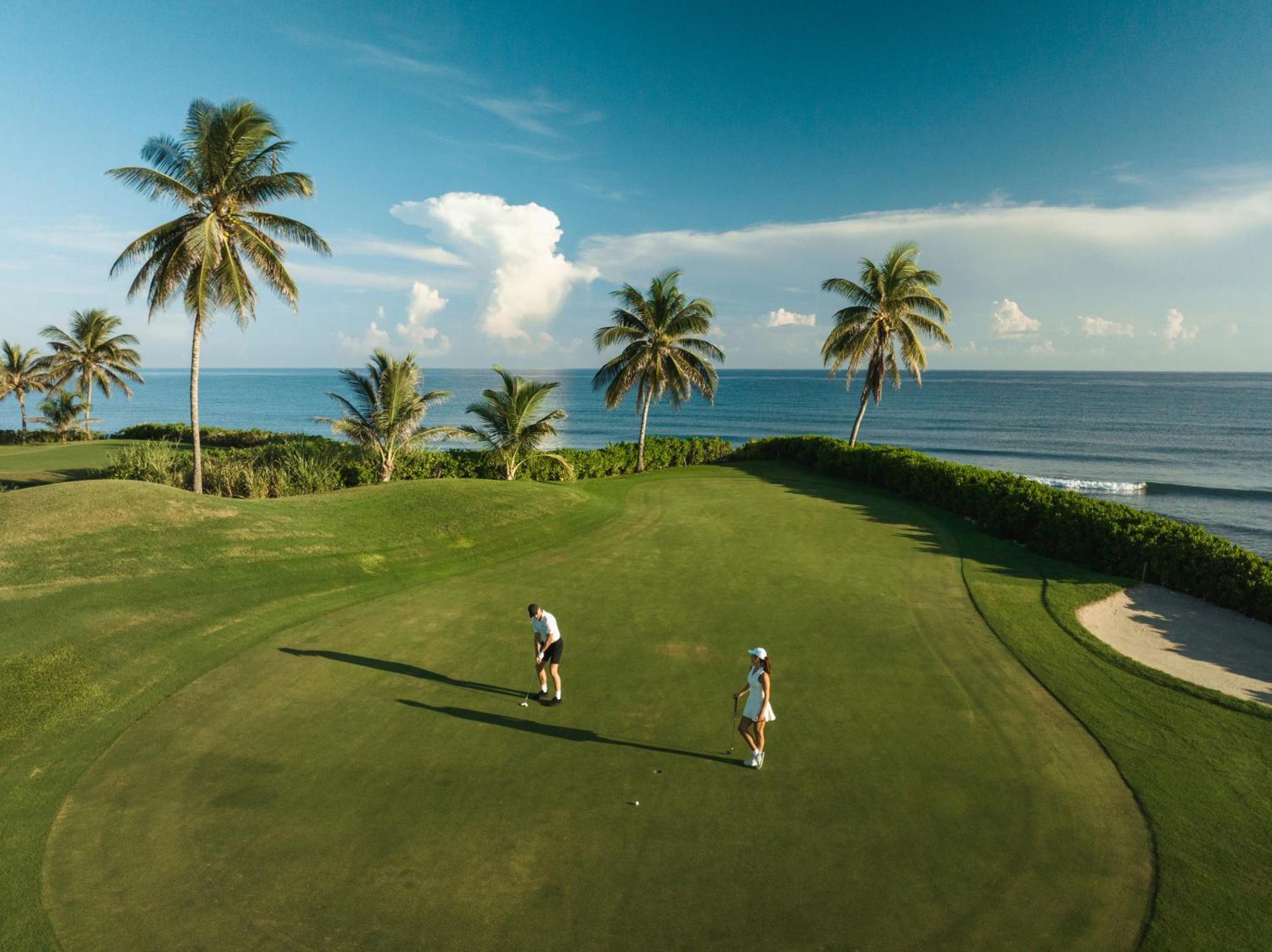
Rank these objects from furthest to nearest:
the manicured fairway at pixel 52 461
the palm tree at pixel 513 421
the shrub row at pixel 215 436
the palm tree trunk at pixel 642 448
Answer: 1. the shrub row at pixel 215 436
2. the palm tree trunk at pixel 642 448
3. the manicured fairway at pixel 52 461
4. the palm tree at pixel 513 421

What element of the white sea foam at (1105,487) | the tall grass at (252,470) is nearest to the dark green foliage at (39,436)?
the tall grass at (252,470)

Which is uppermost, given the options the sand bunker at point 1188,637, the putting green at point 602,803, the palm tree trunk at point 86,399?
the palm tree trunk at point 86,399

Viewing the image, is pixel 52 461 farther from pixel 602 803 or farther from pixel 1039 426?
pixel 1039 426

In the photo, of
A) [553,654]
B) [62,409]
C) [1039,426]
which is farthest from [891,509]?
[1039,426]

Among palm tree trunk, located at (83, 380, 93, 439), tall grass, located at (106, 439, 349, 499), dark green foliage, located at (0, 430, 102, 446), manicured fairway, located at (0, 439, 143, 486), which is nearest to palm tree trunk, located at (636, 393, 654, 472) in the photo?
tall grass, located at (106, 439, 349, 499)

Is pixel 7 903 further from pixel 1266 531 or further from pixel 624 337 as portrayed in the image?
Result: pixel 1266 531

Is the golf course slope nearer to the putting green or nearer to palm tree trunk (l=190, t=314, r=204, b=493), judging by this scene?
the putting green

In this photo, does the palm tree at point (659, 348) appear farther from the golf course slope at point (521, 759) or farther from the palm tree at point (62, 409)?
the palm tree at point (62, 409)
